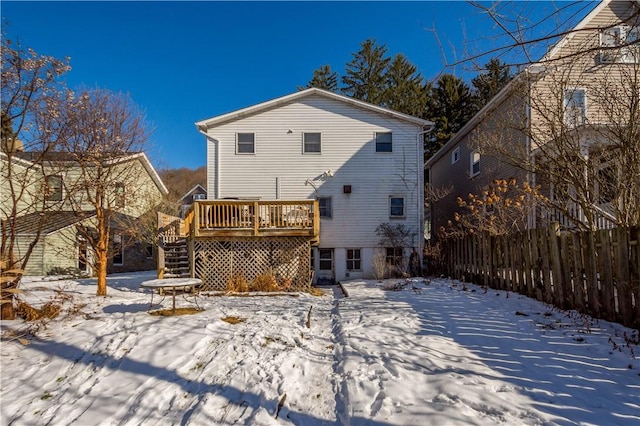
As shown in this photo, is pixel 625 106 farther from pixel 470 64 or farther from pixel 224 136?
pixel 224 136

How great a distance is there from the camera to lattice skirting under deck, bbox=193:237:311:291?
37.3 ft

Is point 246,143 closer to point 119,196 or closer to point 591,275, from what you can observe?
point 119,196

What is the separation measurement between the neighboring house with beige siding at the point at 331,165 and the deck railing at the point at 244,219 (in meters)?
3.03

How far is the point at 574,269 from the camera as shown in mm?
5695

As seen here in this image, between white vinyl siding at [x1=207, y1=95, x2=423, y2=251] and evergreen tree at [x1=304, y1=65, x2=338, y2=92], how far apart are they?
17.6 meters

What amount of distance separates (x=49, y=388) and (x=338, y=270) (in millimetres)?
11292

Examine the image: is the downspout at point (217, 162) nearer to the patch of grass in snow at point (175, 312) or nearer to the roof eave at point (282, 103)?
the roof eave at point (282, 103)

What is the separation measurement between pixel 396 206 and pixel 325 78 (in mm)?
20671

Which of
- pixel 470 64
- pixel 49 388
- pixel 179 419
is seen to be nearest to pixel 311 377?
pixel 179 419

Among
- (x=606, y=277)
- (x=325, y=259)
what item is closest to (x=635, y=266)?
(x=606, y=277)

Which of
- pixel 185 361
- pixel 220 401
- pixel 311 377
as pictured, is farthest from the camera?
pixel 185 361

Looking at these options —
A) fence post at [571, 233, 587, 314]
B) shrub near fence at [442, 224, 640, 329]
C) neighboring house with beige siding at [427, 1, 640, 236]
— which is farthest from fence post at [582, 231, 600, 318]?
neighboring house with beige siding at [427, 1, 640, 236]

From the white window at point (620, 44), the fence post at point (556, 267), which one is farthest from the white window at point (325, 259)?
the white window at point (620, 44)

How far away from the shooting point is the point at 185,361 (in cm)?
445
